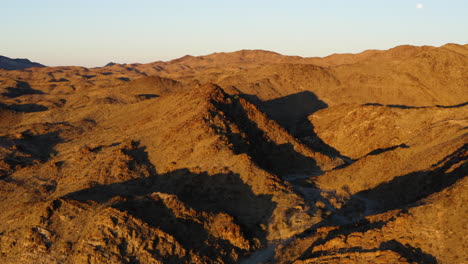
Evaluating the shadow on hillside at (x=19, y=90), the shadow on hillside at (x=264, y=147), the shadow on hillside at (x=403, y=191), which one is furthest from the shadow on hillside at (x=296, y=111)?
the shadow on hillside at (x=19, y=90)

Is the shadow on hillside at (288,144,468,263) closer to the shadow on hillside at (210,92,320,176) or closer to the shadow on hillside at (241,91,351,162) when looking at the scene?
the shadow on hillside at (210,92,320,176)

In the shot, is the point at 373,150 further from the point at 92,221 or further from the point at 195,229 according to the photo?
the point at 92,221

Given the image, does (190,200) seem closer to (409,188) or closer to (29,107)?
(409,188)

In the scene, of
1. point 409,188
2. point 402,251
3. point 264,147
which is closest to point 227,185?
point 264,147

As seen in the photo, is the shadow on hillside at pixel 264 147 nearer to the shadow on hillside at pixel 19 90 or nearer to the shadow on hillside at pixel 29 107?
the shadow on hillside at pixel 29 107

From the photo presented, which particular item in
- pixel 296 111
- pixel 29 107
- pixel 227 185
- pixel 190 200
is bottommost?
pixel 190 200

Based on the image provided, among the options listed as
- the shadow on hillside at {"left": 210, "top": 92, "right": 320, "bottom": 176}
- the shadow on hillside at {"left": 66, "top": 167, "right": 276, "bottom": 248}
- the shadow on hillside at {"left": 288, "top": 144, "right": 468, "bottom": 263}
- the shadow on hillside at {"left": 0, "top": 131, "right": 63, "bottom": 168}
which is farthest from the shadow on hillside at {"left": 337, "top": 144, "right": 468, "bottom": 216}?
the shadow on hillside at {"left": 0, "top": 131, "right": 63, "bottom": 168}
